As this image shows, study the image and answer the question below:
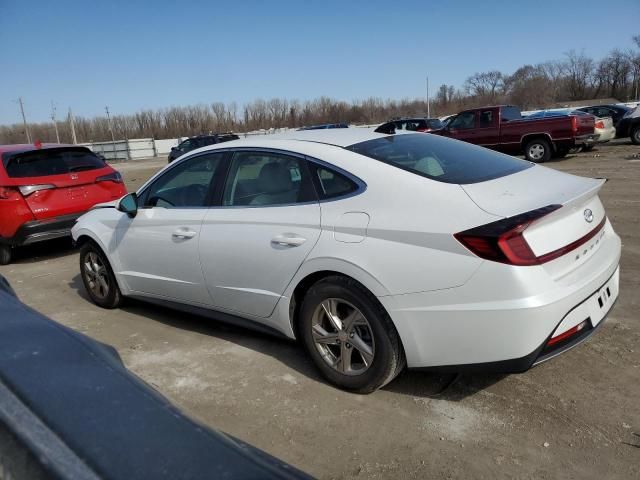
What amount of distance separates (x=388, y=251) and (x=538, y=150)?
14.5 m

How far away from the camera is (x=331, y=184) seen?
3279 mm

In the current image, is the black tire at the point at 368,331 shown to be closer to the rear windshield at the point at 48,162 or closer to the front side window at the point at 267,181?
the front side window at the point at 267,181

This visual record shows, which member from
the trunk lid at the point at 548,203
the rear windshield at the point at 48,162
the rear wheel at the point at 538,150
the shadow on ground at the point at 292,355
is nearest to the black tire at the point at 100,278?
the shadow on ground at the point at 292,355

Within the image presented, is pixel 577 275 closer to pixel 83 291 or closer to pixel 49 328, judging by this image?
pixel 49 328

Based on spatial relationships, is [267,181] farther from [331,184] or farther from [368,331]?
[368,331]

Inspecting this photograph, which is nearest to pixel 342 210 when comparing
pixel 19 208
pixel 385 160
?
pixel 385 160

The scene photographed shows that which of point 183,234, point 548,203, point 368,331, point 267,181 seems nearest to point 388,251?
point 368,331

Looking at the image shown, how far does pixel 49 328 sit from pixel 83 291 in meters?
4.54

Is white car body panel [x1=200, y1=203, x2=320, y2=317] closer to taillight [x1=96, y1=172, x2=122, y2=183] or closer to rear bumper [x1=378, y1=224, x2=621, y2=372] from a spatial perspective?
rear bumper [x1=378, y1=224, x2=621, y2=372]

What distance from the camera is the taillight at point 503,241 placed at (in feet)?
8.37

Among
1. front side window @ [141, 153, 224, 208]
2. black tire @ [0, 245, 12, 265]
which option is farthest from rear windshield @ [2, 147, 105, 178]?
front side window @ [141, 153, 224, 208]

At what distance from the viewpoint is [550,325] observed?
2.61 meters

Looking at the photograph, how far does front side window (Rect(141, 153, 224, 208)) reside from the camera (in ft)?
13.2

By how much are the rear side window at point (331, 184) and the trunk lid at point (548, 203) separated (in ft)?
2.25
